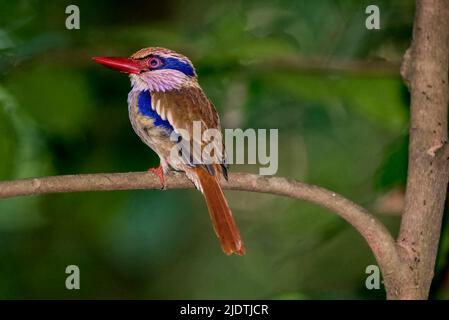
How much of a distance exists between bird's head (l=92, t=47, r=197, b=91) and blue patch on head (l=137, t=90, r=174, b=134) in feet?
0.08

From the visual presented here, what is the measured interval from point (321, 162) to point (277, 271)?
1223 millimetres

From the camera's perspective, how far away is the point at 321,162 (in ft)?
10.8

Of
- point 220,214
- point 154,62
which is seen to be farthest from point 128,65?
point 220,214

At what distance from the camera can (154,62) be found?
2482mm

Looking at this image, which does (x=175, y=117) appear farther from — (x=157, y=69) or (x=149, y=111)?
(x=157, y=69)

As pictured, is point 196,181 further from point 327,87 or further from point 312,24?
point 312,24

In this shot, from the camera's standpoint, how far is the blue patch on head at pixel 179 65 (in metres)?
2.47

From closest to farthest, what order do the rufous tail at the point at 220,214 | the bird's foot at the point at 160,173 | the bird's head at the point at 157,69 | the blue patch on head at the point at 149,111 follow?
the rufous tail at the point at 220,214 < the bird's foot at the point at 160,173 < the blue patch on head at the point at 149,111 < the bird's head at the point at 157,69

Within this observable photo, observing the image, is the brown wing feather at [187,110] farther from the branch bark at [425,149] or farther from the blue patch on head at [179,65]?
the branch bark at [425,149]

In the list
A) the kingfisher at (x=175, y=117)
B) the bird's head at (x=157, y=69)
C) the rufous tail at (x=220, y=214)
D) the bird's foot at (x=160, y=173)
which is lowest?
the rufous tail at (x=220, y=214)

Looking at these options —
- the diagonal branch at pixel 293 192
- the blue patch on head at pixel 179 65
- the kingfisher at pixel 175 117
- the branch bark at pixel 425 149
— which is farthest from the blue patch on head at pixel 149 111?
the branch bark at pixel 425 149

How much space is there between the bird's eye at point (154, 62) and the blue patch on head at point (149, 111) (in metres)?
0.10
